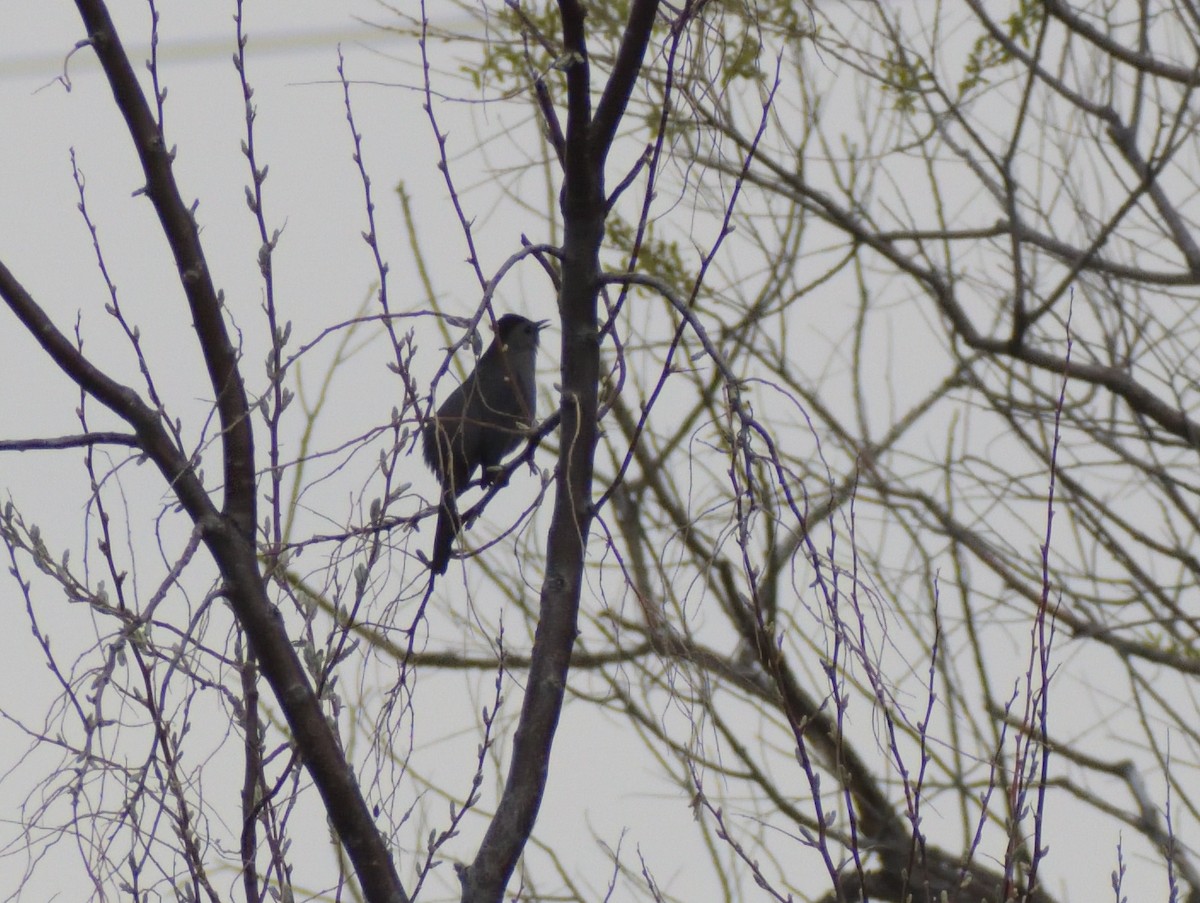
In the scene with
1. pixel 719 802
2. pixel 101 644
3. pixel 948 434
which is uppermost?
pixel 948 434

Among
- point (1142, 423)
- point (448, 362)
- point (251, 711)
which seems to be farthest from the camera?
point (1142, 423)

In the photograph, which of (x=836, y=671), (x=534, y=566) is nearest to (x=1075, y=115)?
(x=534, y=566)

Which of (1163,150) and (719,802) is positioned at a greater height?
(1163,150)

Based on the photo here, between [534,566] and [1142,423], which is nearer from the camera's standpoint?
[1142,423]

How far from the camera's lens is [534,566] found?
6.20 metres

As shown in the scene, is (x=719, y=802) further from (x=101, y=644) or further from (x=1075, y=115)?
(x=101, y=644)

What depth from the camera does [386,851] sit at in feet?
8.75

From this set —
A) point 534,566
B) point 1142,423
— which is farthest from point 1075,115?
point 534,566

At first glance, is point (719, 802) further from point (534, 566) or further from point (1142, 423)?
point (1142, 423)

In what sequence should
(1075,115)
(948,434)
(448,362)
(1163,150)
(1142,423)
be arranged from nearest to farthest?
(448,362) → (1163,150) → (1142,423) → (1075,115) → (948,434)

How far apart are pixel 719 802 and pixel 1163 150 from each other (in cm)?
287

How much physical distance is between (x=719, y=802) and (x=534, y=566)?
127 centimetres

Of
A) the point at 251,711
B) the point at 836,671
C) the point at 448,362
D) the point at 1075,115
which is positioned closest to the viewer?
the point at 448,362

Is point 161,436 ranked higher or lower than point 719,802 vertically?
lower
